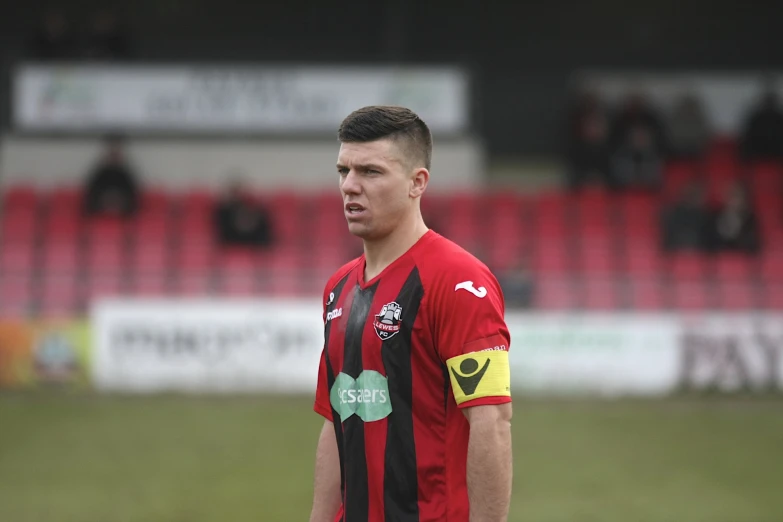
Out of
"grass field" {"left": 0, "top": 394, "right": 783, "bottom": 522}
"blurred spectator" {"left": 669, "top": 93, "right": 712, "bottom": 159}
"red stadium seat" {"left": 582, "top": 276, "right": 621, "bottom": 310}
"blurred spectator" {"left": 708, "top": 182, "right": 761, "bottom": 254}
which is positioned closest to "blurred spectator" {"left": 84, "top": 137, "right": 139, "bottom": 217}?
"grass field" {"left": 0, "top": 394, "right": 783, "bottom": 522}

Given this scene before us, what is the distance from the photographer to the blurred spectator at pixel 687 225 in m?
14.7

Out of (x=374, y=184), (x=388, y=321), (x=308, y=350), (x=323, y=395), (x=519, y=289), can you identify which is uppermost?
(x=374, y=184)

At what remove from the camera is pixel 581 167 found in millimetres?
16422

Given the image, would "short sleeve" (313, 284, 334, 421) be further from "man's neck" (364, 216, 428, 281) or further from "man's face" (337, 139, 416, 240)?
"man's face" (337, 139, 416, 240)

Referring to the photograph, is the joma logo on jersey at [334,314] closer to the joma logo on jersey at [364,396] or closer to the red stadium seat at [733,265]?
the joma logo on jersey at [364,396]

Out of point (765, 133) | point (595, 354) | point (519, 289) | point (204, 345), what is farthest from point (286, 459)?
point (765, 133)

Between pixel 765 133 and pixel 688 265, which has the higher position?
pixel 765 133

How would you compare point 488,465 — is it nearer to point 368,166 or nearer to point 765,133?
point 368,166

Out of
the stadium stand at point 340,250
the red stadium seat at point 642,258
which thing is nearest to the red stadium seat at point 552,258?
the stadium stand at point 340,250

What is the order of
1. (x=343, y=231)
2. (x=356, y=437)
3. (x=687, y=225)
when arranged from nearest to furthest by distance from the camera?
1. (x=356, y=437)
2. (x=687, y=225)
3. (x=343, y=231)

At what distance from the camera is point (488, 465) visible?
100 inches

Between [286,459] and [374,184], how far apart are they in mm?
6535

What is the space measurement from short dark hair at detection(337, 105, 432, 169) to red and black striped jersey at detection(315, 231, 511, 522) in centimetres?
26

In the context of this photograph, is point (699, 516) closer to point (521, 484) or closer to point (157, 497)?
point (521, 484)
